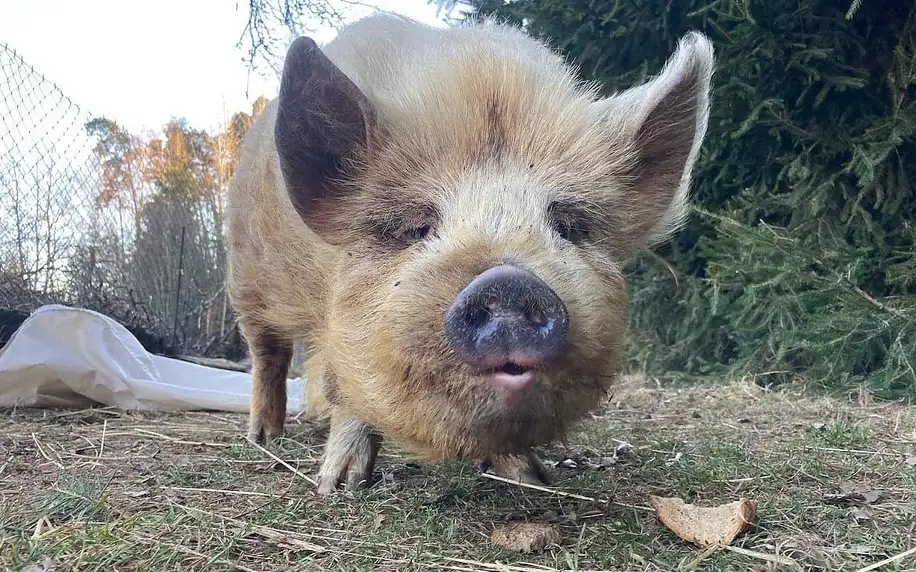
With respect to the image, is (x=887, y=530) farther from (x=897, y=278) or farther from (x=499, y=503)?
(x=897, y=278)

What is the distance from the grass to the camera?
1.63 metres

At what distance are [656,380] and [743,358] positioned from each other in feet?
2.40

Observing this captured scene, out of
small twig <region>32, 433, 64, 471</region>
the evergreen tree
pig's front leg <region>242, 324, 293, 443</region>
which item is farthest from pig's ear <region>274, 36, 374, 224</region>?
the evergreen tree

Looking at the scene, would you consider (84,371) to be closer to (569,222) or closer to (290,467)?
(290,467)

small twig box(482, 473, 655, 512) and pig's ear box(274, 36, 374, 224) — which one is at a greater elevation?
pig's ear box(274, 36, 374, 224)

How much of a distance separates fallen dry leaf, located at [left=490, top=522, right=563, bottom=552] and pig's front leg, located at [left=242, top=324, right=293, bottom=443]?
1.72 m

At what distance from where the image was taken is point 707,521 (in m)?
1.79

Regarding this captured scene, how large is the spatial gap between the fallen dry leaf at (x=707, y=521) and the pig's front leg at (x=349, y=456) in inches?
38.9

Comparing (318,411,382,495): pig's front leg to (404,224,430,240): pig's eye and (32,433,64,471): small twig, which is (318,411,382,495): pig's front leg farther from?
(32,433,64,471): small twig

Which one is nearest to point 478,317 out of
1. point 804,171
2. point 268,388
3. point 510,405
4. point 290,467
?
point 510,405

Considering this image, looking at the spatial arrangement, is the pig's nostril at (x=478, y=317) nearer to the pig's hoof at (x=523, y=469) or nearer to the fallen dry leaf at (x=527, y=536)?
the fallen dry leaf at (x=527, y=536)

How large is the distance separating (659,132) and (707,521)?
1.20 meters

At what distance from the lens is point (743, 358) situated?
547cm

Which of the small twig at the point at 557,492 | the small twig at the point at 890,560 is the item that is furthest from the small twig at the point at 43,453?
the small twig at the point at 890,560
